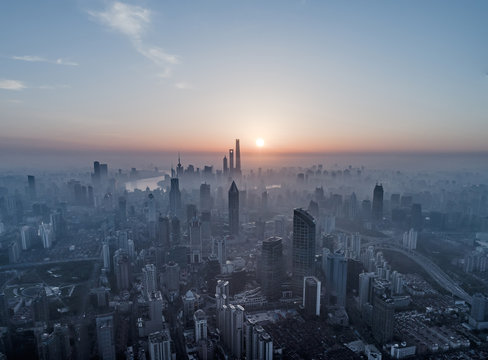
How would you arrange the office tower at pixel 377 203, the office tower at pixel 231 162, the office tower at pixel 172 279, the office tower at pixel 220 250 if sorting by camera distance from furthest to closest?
the office tower at pixel 231 162
the office tower at pixel 377 203
the office tower at pixel 220 250
the office tower at pixel 172 279

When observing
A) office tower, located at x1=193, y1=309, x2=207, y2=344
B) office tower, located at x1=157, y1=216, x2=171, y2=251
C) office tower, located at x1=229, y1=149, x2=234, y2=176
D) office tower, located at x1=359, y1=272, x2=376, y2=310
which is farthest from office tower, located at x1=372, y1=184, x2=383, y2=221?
office tower, located at x1=193, y1=309, x2=207, y2=344

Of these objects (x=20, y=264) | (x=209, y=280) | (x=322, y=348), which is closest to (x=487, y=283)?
(x=322, y=348)

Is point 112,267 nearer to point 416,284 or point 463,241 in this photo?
point 416,284

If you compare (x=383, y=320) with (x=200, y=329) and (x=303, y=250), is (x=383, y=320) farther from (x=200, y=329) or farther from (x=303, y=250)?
(x=200, y=329)

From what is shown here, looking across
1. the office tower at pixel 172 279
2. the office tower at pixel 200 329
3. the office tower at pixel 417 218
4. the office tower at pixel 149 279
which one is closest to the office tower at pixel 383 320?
the office tower at pixel 200 329

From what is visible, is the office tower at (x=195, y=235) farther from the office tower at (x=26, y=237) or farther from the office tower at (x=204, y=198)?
the office tower at (x=26, y=237)

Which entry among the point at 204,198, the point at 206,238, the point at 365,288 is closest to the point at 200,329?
the point at 365,288
